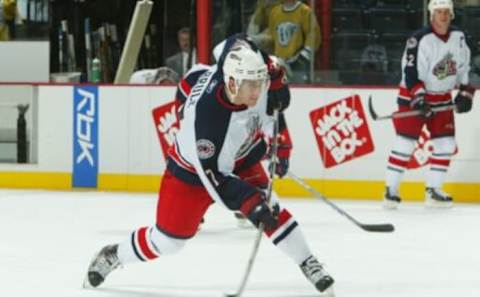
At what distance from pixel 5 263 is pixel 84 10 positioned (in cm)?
428

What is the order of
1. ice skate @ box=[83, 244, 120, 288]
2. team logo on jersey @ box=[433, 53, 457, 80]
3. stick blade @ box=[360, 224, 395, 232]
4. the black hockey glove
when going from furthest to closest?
1. team logo on jersey @ box=[433, 53, 457, 80]
2. the black hockey glove
3. stick blade @ box=[360, 224, 395, 232]
4. ice skate @ box=[83, 244, 120, 288]

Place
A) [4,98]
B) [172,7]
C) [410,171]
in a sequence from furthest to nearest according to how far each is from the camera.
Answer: [172,7] → [4,98] → [410,171]

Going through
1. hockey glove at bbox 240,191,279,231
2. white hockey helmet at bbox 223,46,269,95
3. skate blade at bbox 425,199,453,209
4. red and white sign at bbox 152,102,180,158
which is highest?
white hockey helmet at bbox 223,46,269,95

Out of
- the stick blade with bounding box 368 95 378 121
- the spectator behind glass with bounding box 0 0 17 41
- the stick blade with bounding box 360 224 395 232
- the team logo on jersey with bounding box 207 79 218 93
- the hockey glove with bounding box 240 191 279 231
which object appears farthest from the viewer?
the spectator behind glass with bounding box 0 0 17 41

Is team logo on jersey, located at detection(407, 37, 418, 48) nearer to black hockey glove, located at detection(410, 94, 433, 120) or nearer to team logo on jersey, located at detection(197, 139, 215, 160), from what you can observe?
black hockey glove, located at detection(410, 94, 433, 120)

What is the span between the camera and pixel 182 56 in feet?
27.8

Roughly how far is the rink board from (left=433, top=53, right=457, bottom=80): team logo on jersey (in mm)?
409

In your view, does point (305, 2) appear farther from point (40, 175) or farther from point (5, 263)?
point (5, 263)

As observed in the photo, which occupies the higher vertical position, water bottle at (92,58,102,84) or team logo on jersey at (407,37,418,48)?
team logo on jersey at (407,37,418,48)

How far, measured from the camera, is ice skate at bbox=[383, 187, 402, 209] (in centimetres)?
708

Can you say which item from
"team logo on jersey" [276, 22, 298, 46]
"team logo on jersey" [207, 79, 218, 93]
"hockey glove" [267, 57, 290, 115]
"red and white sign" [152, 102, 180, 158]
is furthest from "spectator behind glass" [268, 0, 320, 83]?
"team logo on jersey" [207, 79, 218, 93]

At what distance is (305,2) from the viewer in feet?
26.8

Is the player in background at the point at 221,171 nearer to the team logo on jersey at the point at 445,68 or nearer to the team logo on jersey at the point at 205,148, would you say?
the team logo on jersey at the point at 205,148

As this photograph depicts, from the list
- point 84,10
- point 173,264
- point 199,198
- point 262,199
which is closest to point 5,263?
point 173,264
